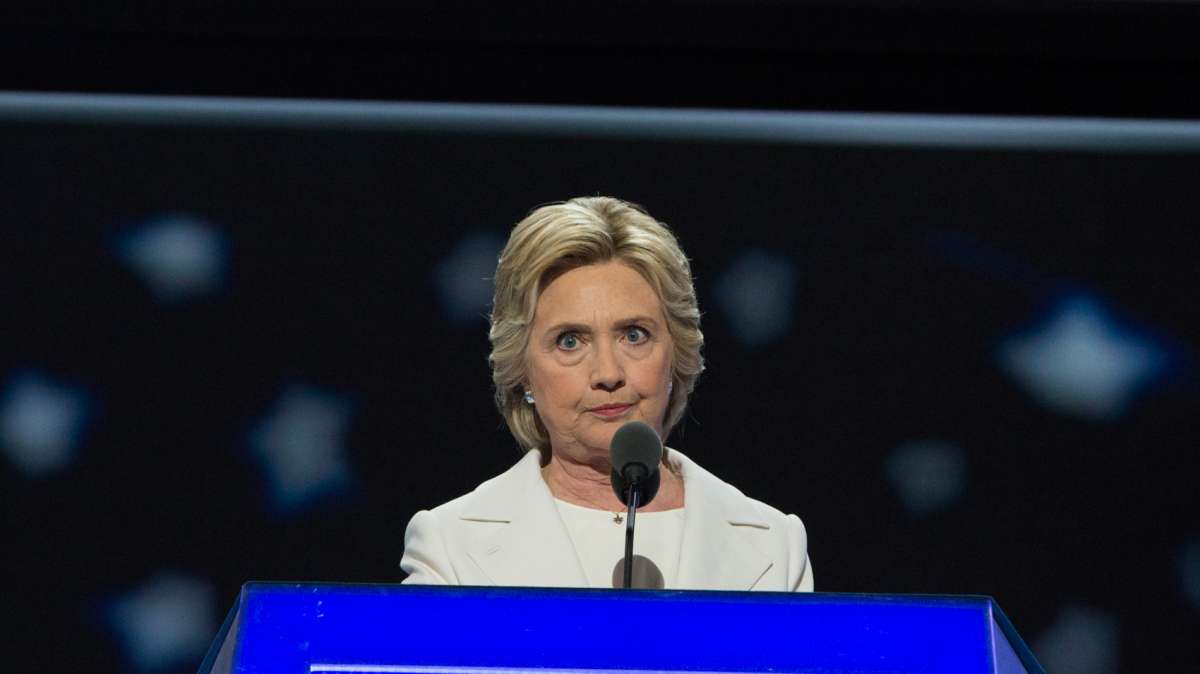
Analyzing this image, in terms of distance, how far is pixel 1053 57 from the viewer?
3.48 meters

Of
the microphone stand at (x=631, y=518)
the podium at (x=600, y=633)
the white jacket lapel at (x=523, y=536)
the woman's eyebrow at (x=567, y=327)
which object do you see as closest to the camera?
the podium at (x=600, y=633)

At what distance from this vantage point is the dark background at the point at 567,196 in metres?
3.40

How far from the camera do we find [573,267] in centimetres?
227

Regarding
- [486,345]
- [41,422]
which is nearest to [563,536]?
[486,345]

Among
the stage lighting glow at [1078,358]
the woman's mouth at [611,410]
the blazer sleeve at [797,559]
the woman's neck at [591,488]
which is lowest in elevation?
the stage lighting glow at [1078,358]

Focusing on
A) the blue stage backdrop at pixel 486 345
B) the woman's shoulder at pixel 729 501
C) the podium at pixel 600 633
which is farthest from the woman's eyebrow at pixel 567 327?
the blue stage backdrop at pixel 486 345

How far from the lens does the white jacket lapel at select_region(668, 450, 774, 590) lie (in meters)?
2.14

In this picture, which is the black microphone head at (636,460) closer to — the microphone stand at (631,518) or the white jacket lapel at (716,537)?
the microphone stand at (631,518)

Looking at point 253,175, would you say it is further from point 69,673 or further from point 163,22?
point 69,673

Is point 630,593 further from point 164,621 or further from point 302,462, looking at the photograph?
point 164,621

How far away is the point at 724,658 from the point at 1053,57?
248cm

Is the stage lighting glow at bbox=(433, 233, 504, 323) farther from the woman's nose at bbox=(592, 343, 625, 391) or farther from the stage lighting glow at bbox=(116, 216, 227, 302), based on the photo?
the woman's nose at bbox=(592, 343, 625, 391)

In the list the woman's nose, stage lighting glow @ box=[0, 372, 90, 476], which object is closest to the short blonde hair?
the woman's nose

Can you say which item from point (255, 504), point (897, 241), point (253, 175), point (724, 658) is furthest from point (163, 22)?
point (724, 658)
